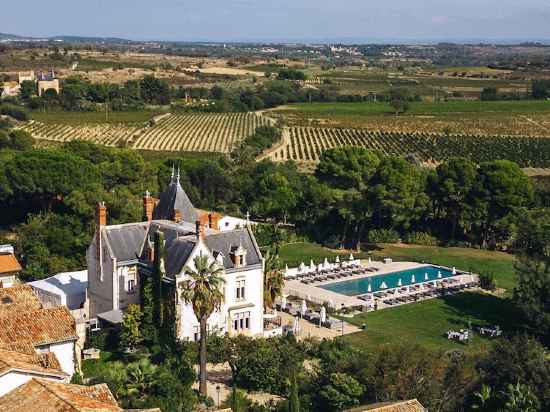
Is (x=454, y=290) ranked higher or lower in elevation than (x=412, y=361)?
lower

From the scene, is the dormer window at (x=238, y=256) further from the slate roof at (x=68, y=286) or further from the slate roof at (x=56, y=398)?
the slate roof at (x=56, y=398)

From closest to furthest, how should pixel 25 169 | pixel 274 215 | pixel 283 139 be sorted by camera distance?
pixel 25 169 < pixel 274 215 < pixel 283 139

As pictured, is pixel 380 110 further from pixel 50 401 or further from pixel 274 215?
pixel 50 401

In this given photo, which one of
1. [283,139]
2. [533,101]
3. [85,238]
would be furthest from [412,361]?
[533,101]

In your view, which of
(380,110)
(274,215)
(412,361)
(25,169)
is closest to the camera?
(412,361)

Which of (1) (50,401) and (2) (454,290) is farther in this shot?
(2) (454,290)

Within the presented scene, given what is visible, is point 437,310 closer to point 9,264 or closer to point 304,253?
point 304,253

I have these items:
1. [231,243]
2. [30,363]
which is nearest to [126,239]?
[231,243]
